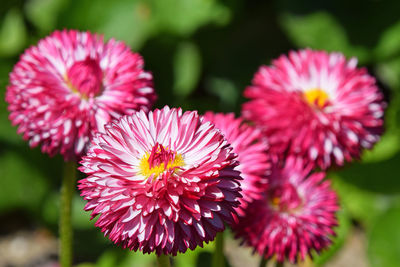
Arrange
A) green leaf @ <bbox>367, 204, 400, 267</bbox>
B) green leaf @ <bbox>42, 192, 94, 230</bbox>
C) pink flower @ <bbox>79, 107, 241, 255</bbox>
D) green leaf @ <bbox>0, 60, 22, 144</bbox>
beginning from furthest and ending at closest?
green leaf @ <bbox>42, 192, 94, 230</bbox>, green leaf @ <bbox>0, 60, 22, 144</bbox>, green leaf @ <bbox>367, 204, 400, 267</bbox>, pink flower @ <bbox>79, 107, 241, 255</bbox>

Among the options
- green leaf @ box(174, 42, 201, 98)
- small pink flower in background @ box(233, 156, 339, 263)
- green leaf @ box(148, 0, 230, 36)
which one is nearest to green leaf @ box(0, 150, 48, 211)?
green leaf @ box(174, 42, 201, 98)

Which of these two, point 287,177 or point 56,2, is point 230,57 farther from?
point 287,177

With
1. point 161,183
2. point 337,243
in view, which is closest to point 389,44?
point 337,243

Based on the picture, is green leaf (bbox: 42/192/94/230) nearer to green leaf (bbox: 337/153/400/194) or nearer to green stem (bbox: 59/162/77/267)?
green stem (bbox: 59/162/77/267)

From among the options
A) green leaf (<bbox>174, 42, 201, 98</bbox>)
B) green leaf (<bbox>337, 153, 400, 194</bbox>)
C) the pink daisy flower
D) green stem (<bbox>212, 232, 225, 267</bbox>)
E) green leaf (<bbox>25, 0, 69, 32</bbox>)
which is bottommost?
green stem (<bbox>212, 232, 225, 267</bbox>)

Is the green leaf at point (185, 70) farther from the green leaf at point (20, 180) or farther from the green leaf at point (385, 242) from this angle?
the green leaf at point (385, 242)

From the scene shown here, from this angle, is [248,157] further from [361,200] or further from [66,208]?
[361,200]
